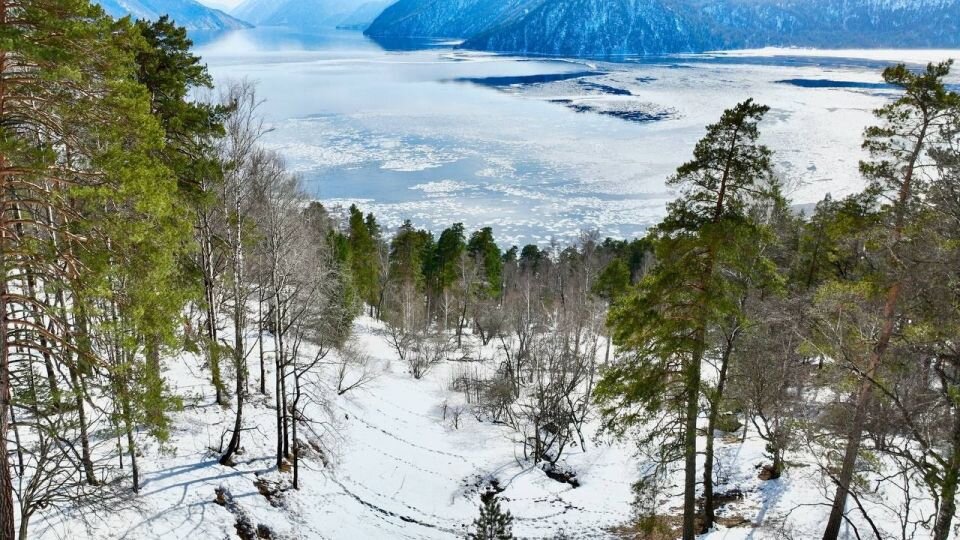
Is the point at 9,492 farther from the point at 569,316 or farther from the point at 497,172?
the point at 497,172

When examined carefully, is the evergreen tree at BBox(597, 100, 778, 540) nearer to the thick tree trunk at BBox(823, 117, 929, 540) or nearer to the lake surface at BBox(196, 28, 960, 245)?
the thick tree trunk at BBox(823, 117, 929, 540)

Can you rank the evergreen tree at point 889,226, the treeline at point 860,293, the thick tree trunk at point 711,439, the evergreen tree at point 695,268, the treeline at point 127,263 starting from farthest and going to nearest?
the thick tree trunk at point 711,439 < the evergreen tree at point 695,268 < the evergreen tree at point 889,226 < the treeline at point 860,293 < the treeline at point 127,263

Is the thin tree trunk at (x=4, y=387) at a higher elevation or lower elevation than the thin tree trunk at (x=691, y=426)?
higher

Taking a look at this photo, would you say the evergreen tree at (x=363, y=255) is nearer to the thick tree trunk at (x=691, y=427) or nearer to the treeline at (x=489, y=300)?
the treeline at (x=489, y=300)

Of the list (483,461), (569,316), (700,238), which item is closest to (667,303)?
(700,238)

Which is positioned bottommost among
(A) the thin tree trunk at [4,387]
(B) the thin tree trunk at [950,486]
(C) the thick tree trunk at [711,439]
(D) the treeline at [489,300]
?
(D) the treeline at [489,300]

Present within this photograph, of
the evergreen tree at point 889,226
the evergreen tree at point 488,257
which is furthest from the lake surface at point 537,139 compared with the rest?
the evergreen tree at point 889,226

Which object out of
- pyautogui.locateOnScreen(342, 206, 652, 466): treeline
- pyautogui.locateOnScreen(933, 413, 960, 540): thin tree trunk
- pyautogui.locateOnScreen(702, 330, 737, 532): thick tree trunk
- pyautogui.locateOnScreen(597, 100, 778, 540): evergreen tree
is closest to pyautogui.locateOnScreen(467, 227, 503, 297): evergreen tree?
pyautogui.locateOnScreen(342, 206, 652, 466): treeline

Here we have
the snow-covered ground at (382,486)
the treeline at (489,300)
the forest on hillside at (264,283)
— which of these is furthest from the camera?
the treeline at (489,300)

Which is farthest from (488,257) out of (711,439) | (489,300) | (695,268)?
(695,268)
